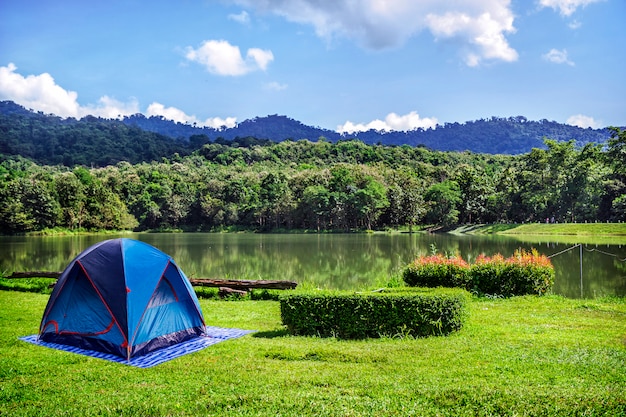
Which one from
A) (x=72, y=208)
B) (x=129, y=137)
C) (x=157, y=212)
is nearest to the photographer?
(x=72, y=208)

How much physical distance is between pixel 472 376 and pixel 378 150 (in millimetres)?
108036

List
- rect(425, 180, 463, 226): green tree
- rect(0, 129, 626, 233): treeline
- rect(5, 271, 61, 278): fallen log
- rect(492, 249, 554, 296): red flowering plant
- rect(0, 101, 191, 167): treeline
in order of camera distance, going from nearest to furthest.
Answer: rect(492, 249, 554, 296): red flowering plant → rect(5, 271, 61, 278): fallen log → rect(0, 129, 626, 233): treeline → rect(425, 180, 463, 226): green tree → rect(0, 101, 191, 167): treeline

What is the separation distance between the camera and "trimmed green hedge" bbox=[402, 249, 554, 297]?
45.3 feet

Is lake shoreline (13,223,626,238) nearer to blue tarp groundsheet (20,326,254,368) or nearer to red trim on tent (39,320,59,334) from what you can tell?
blue tarp groundsheet (20,326,254,368)

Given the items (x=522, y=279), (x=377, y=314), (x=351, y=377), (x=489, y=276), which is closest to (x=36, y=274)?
(x=377, y=314)

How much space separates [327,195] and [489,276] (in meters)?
61.8

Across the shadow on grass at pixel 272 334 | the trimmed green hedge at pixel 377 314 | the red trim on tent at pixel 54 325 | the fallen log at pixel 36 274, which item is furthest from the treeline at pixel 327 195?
the red trim on tent at pixel 54 325

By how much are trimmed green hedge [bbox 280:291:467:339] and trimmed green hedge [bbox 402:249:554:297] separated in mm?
4833

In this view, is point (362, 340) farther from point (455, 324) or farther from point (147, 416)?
point (147, 416)

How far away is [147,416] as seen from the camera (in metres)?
5.21

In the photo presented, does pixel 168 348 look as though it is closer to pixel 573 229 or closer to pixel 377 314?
pixel 377 314

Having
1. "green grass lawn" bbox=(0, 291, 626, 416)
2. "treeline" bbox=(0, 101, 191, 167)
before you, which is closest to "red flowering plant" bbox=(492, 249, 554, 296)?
"green grass lawn" bbox=(0, 291, 626, 416)

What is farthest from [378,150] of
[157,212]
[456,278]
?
[456,278]

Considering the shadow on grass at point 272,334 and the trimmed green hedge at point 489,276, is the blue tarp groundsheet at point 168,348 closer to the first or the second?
the shadow on grass at point 272,334
